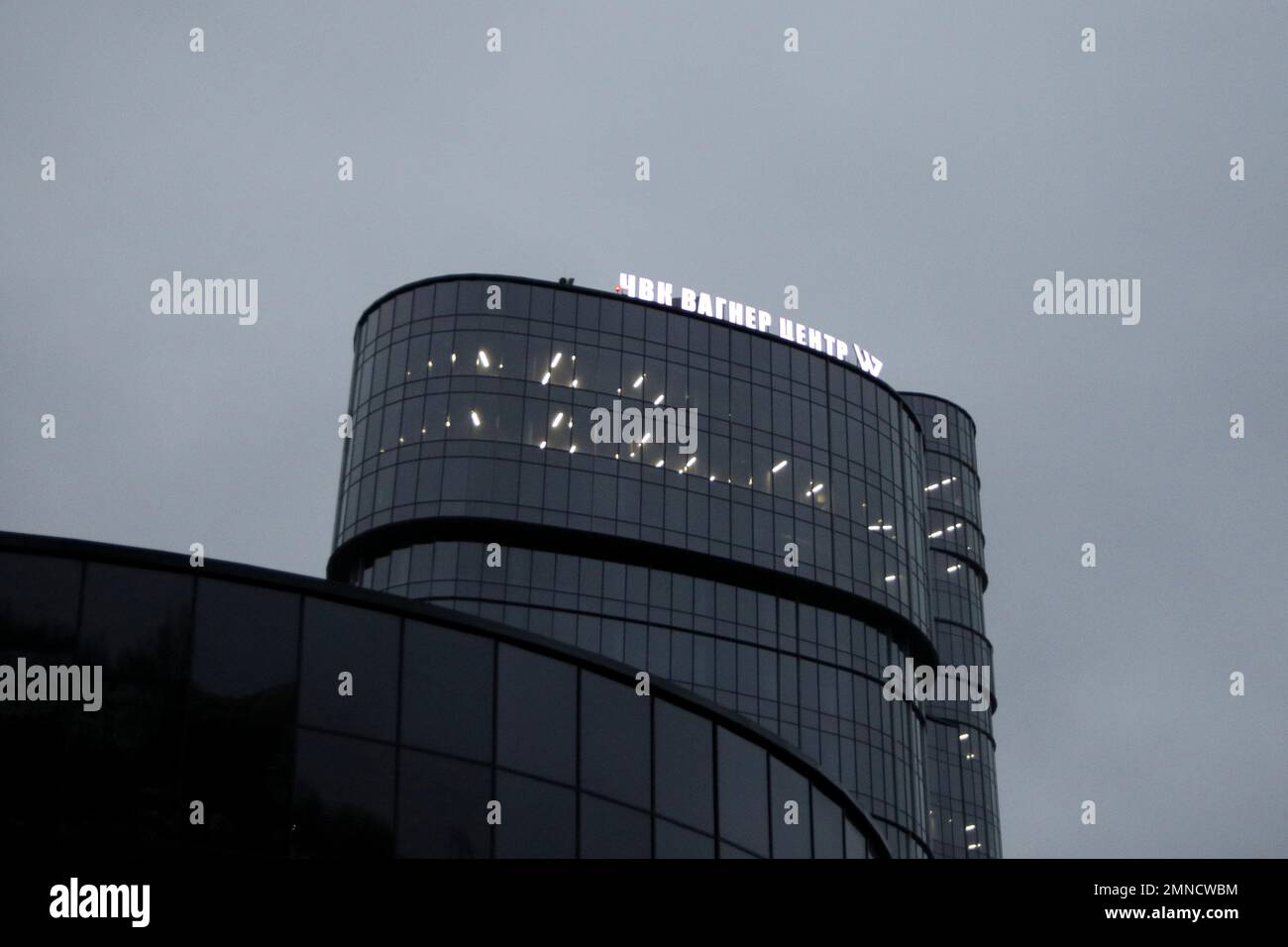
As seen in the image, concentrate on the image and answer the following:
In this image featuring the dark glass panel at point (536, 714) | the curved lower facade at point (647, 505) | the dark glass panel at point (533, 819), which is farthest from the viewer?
the curved lower facade at point (647, 505)

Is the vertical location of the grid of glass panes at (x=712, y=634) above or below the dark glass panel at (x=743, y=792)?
above

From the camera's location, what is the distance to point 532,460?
252ft

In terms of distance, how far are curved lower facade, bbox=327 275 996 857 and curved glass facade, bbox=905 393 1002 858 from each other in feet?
74.9

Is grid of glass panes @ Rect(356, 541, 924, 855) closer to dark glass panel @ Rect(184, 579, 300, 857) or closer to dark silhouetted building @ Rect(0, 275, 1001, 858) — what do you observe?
dark silhouetted building @ Rect(0, 275, 1001, 858)

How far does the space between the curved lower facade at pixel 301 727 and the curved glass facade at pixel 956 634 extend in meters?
75.8

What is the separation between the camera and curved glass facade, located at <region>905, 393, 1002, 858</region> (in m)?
110

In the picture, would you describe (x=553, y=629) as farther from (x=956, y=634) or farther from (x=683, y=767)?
(x=956, y=634)

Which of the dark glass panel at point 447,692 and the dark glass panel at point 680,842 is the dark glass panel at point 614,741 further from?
the dark glass panel at point 447,692

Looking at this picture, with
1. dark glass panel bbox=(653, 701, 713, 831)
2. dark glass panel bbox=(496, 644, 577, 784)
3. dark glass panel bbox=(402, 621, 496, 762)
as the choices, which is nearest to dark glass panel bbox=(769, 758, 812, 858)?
dark glass panel bbox=(653, 701, 713, 831)

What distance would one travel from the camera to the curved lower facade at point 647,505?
249 ft

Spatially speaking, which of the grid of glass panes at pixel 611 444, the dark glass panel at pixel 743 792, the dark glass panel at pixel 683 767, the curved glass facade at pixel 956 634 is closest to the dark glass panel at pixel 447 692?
the dark glass panel at pixel 683 767
